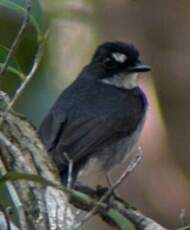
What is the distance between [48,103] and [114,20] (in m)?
1.93

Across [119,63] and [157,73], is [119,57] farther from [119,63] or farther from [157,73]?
[157,73]

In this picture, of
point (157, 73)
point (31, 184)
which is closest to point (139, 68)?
point (157, 73)

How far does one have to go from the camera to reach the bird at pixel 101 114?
19.0ft

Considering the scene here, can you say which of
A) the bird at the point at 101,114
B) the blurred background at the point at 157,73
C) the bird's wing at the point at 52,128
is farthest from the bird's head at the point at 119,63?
the bird's wing at the point at 52,128

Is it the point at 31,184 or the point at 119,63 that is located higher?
the point at 31,184

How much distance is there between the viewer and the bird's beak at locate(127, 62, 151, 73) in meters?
6.25

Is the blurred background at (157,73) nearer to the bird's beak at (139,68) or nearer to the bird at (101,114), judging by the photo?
the bird at (101,114)

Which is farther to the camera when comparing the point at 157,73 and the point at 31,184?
the point at 157,73

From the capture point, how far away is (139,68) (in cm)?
629

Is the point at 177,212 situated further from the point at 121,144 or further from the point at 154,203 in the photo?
the point at 121,144

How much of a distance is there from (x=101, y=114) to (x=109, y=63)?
21.8 inches

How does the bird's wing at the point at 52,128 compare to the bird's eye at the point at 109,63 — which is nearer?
the bird's wing at the point at 52,128

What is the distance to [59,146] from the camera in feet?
18.4

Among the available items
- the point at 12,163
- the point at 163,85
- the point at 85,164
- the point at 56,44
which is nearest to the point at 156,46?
the point at 163,85
